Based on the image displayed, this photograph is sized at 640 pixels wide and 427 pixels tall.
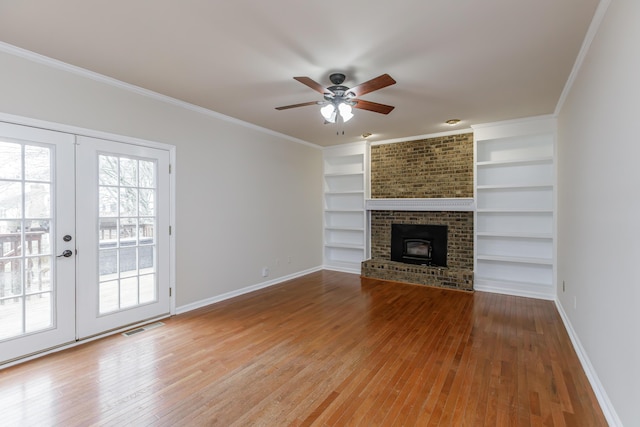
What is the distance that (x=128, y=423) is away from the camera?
1.97m

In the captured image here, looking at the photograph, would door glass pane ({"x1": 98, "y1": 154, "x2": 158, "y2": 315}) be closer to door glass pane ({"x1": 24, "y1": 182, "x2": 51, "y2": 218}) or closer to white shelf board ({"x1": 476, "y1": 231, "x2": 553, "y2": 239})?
door glass pane ({"x1": 24, "y1": 182, "x2": 51, "y2": 218})

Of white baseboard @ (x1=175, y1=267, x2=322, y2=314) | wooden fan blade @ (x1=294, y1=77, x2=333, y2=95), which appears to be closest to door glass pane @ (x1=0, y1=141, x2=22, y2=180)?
white baseboard @ (x1=175, y1=267, x2=322, y2=314)

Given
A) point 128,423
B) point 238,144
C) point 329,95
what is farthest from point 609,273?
point 238,144

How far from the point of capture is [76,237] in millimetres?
3070

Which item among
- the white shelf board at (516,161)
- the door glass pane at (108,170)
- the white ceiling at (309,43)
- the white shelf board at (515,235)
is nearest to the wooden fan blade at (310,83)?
the white ceiling at (309,43)

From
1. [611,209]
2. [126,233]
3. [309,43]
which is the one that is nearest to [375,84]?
[309,43]

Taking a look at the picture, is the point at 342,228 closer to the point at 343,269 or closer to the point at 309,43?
the point at 343,269

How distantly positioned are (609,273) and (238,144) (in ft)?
14.5

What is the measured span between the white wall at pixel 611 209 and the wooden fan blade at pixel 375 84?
1412 millimetres

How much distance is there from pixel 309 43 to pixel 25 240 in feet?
9.97

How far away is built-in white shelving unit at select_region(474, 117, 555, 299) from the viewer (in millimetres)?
4695

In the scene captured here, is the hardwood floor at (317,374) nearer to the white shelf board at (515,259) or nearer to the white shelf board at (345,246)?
the white shelf board at (515,259)

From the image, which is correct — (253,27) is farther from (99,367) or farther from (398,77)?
(99,367)

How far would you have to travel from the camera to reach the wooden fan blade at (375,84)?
2570 millimetres
